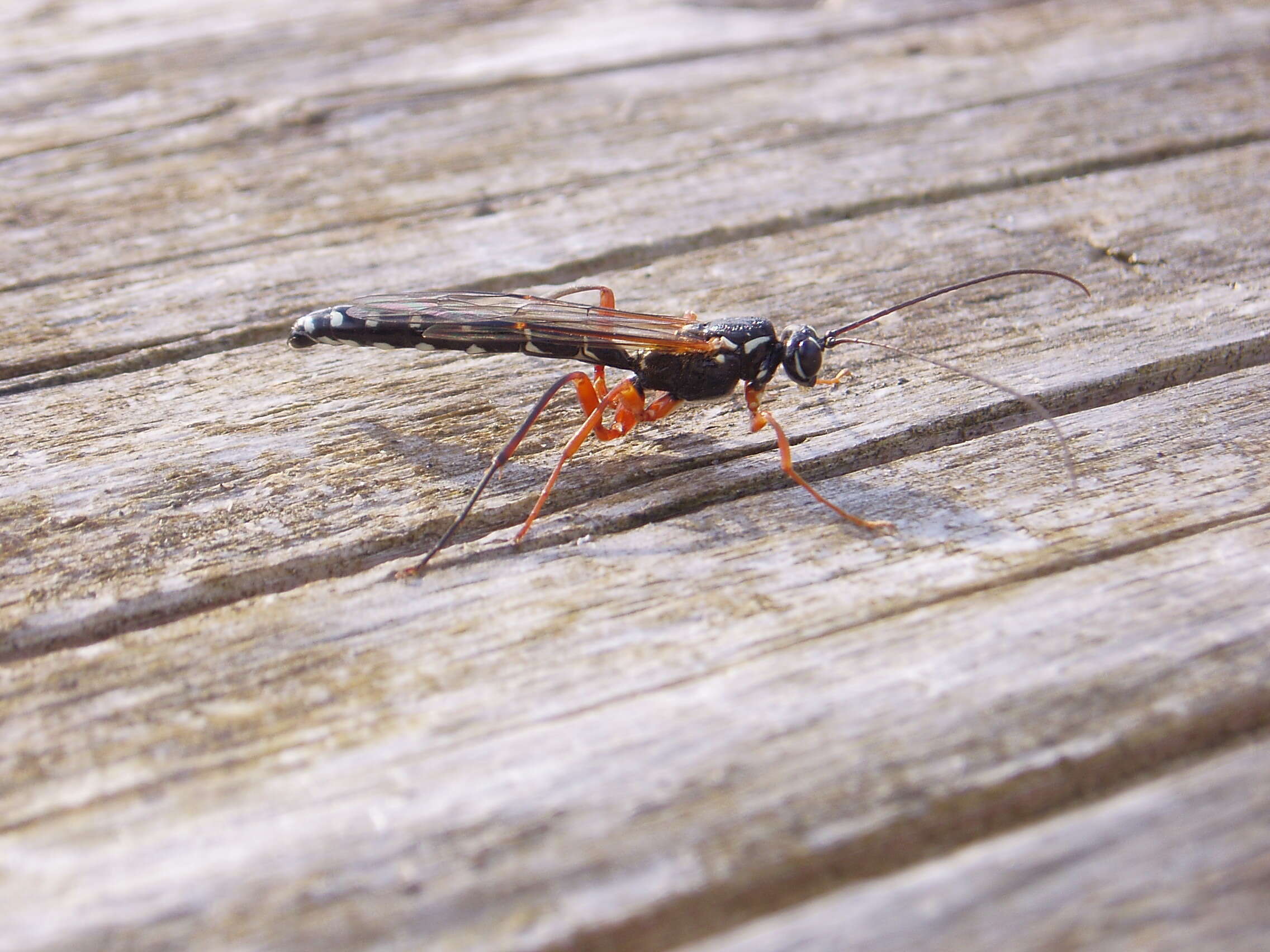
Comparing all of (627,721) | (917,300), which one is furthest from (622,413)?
(627,721)

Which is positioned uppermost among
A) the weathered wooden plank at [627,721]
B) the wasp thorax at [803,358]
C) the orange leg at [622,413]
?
the wasp thorax at [803,358]

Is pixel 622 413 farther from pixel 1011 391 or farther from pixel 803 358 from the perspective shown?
pixel 1011 391

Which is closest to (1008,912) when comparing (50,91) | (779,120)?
(779,120)

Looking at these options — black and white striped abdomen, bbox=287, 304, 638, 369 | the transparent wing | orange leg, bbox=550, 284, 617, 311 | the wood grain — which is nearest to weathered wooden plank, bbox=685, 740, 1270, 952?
the wood grain

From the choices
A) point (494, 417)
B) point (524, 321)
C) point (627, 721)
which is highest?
point (524, 321)

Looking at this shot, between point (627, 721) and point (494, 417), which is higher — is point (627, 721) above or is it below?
below

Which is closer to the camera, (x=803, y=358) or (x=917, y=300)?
(x=917, y=300)

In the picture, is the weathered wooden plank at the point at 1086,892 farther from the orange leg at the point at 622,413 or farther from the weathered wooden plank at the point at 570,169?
the weathered wooden plank at the point at 570,169

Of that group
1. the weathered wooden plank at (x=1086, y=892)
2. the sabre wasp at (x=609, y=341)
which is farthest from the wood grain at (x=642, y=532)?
the sabre wasp at (x=609, y=341)
